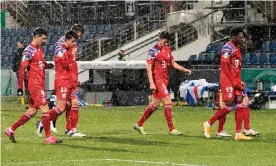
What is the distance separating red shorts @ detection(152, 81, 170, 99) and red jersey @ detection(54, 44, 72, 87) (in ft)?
7.29

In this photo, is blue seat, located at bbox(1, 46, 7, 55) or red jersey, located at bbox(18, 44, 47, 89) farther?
blue seat, located at bbox(1, 46, 7, 55)

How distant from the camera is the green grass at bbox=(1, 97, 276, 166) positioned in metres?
14.0

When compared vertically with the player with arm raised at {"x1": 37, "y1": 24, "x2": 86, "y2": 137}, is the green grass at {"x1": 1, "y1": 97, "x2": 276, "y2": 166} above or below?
below

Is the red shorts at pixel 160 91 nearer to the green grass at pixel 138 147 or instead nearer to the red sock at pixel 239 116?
the green grass at pixel 138 147

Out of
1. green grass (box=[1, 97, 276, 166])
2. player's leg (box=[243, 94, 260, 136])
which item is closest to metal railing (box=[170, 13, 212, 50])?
green grass (box=[1, 97, 276, 166])

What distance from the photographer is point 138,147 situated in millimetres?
16375

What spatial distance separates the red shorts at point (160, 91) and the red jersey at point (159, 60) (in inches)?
5.2

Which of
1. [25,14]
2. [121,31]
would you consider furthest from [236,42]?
[25,14]

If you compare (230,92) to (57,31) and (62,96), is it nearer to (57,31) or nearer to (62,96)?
(62,96)

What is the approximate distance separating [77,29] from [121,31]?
2705cm

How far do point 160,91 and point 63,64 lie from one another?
2.43 meters

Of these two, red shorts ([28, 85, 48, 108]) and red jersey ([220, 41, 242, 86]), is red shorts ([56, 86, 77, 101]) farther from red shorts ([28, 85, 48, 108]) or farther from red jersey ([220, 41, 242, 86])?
red jersey ([220, 41, 242, 86])

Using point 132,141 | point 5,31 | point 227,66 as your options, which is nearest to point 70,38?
point 132,141

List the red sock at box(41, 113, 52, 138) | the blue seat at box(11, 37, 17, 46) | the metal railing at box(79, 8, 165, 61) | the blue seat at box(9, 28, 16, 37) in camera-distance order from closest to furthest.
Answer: the red sock at box(41, 113, 52, 138) → the metal railing at box(79, 8, 165, 61) → the blue seat at box(11, 37, 17, 46) → the blue seat at box(9, 28, 16, 37)
